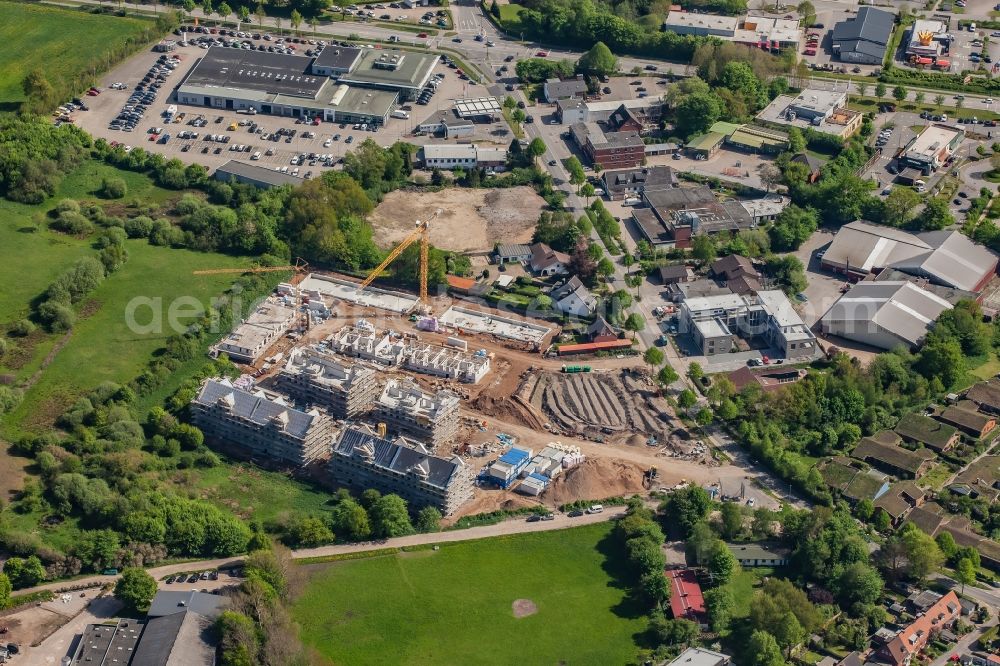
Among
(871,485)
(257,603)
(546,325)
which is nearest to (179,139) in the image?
(546,325)

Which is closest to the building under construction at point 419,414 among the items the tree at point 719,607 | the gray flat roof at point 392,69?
the tree at point 719,607

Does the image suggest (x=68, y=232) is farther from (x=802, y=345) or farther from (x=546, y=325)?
(x=802, y=345)

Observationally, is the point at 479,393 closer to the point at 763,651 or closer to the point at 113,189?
the point at 763,651

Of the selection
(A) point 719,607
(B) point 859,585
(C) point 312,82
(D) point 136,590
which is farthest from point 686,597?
(C) point 312,82

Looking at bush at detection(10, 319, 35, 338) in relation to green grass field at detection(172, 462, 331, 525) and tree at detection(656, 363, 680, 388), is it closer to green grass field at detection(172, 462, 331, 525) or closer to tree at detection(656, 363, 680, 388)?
green grass field at detection(172, 462, 331, 525)

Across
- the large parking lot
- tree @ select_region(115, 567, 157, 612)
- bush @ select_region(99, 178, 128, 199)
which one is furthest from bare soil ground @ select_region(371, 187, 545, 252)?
tree @ select_region(115, 567, 157, 612)

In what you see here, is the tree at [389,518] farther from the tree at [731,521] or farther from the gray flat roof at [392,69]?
the gray flat roof at [392,69]
